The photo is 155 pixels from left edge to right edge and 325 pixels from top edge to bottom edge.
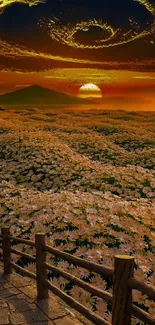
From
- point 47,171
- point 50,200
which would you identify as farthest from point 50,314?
point 47,171

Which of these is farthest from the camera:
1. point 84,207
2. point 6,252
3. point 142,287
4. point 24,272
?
point 84,207

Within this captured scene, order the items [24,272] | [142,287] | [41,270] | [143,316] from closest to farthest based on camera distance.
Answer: [142,287] < [143,316] < [41,270] < [24,272]

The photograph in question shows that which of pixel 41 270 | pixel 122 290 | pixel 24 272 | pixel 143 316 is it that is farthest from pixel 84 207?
pixel 143 316

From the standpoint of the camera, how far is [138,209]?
42.6 ft

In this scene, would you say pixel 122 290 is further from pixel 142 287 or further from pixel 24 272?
pixel 24 272

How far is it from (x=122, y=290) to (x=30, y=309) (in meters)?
2.65

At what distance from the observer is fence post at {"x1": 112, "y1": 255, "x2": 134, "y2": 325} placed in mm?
6375

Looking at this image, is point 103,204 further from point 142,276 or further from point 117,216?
point 142,276

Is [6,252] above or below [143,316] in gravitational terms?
below

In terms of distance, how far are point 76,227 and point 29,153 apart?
14172 millimetres

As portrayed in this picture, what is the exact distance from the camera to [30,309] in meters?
8.48

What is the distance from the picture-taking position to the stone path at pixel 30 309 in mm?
7930

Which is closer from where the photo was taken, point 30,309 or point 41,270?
point 30,309

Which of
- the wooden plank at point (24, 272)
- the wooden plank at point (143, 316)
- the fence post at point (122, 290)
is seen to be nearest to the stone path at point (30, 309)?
the wooden plank at point (24, 272)
